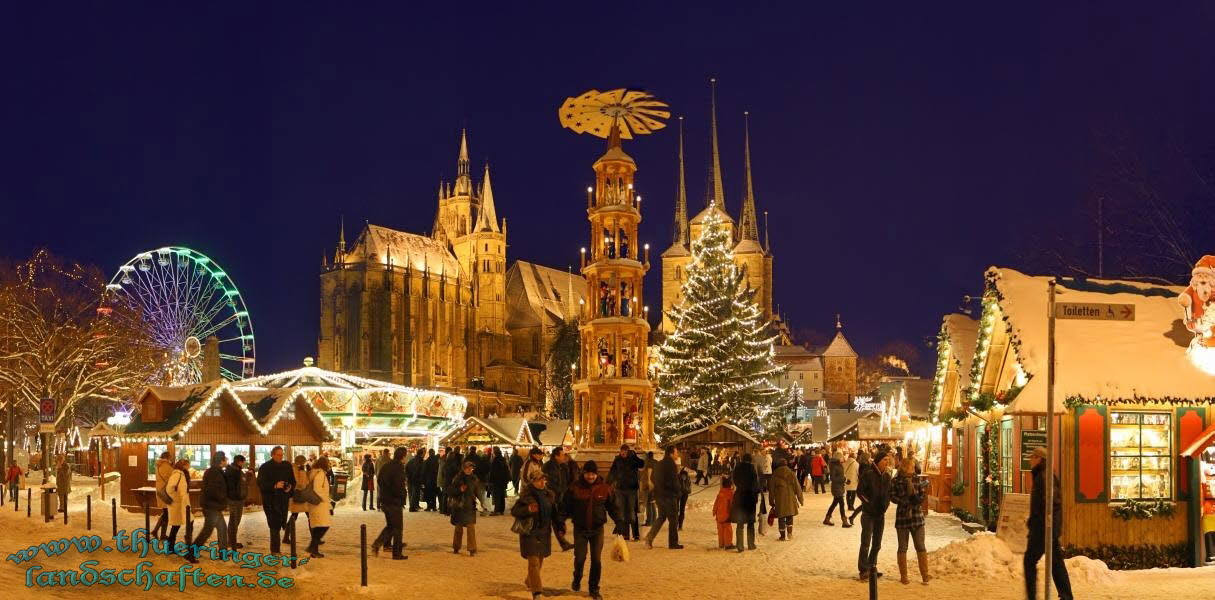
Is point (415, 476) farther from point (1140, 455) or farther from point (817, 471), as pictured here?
point (1140, 455)

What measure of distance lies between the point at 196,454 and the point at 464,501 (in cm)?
1239

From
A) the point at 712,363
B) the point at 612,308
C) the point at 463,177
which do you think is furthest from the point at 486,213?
the point at 612,308

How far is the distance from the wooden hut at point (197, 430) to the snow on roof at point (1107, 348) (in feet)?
56.2

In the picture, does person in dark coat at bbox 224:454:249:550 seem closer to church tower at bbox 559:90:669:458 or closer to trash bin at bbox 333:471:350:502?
trash bin at bbox 333:471:350:502

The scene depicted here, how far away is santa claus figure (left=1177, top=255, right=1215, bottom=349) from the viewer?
15352 millimetres

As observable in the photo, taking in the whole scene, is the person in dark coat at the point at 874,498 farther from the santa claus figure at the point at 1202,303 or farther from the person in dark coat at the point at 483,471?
the person in dark coat at the point at 483,471

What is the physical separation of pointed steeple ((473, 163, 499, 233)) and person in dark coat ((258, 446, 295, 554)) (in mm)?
104593

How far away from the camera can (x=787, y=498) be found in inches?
744

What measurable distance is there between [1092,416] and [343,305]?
3720 inches

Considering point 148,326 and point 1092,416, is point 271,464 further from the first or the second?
point 148,326

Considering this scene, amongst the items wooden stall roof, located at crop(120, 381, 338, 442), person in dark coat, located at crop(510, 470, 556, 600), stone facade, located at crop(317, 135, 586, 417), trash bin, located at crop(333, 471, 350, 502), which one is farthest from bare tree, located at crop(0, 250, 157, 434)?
stone facade, located at crop(317, 135, 586, 417)

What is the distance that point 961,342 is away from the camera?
2319 centimetres

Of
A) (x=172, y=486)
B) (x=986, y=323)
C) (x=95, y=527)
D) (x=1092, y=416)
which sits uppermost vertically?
(x=986, y=323)

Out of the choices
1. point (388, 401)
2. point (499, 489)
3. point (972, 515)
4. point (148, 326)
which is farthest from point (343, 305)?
point (972, 515)
